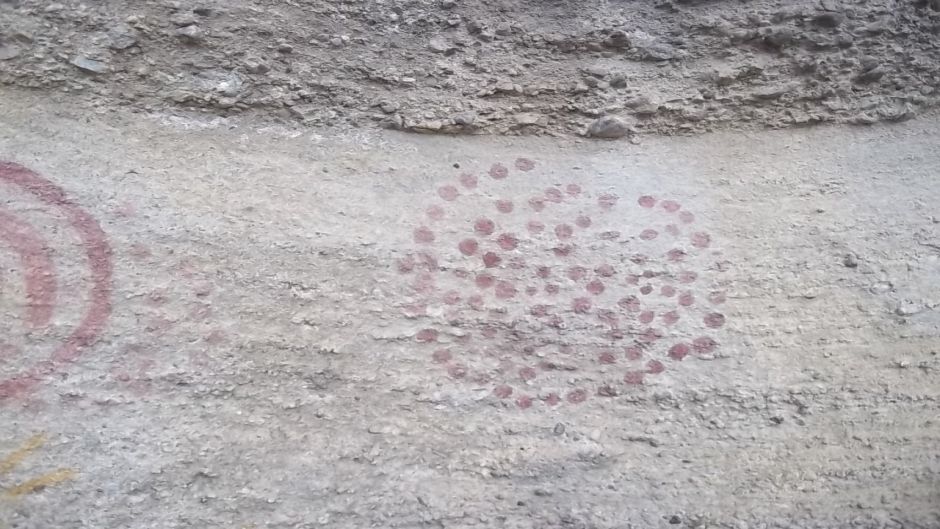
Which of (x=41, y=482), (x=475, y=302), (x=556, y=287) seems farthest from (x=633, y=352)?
(x=41, y=482)

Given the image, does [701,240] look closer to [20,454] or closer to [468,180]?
[468,180]

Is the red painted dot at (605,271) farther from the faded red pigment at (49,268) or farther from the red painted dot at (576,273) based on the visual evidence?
the faded red pigment at (49,268)

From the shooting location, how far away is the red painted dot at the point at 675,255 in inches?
120

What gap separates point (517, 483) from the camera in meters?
2.68

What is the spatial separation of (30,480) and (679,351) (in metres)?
2.51

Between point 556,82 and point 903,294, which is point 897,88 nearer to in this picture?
point 903,294

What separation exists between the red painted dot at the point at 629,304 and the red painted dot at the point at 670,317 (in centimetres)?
12

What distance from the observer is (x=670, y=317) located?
295 cm

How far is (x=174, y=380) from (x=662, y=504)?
1.93 metres

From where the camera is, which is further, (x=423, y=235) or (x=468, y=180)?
(x=468, y=180)

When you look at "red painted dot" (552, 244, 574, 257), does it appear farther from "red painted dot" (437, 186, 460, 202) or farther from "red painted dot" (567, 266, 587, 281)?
"red painted dot" (437, 186, 460, 202)

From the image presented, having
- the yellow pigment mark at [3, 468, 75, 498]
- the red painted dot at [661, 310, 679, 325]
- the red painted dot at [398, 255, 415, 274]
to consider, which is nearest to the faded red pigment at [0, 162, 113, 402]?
the yellow pigment mark at [3, 468, 75, 498]

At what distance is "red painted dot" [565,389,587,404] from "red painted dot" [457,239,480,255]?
734 mm

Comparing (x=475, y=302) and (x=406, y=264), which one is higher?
(x=406, y=264)
